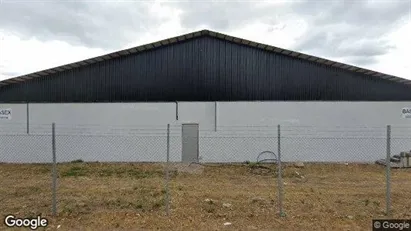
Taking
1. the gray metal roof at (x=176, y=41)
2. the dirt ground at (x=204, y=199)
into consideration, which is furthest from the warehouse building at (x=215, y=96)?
the dirt ground at (x=204, y=199)

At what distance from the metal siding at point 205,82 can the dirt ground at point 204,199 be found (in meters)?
4.08

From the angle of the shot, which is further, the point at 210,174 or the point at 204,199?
the point at 210,174

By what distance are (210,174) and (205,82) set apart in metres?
5.06

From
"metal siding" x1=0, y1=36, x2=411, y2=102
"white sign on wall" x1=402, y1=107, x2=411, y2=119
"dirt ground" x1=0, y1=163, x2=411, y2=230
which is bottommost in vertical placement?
"dirt ground" x1=0, y1=163, x2=411, y2=230

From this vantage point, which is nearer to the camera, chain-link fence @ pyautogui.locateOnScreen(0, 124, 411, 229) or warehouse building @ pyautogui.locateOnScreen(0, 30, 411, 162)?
chain-link fence @ pyautogui.locateOnScreen(0, 124, 411, 229)

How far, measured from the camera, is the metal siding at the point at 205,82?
630 inches

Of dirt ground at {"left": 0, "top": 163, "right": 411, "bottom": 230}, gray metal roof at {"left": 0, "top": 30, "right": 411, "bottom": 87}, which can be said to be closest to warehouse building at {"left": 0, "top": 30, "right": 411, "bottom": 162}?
gray metal roof at {"left": 0, "top": 30, "right": 411, "bottom": 87}

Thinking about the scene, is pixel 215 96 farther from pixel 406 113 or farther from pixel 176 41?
pixel 406 113

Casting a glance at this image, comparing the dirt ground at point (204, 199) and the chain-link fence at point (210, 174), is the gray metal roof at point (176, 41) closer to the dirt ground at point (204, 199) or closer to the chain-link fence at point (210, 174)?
the chain-link fence at point (210, 174)

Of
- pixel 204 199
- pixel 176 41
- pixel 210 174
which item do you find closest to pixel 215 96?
pixel 176 41

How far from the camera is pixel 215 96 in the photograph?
A: 52.5 feet

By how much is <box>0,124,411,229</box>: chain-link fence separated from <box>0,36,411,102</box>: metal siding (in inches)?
63.5

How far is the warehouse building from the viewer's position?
52.4 feet

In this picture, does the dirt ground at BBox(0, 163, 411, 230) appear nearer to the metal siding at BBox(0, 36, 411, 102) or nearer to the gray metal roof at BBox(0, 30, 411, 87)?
the metal siding at BBox(0, 36, 411, 102)
